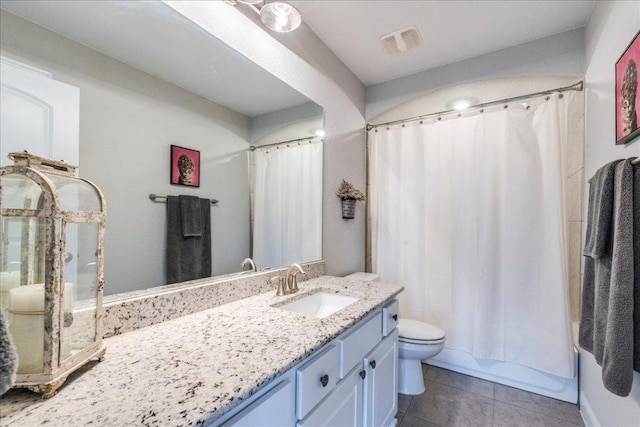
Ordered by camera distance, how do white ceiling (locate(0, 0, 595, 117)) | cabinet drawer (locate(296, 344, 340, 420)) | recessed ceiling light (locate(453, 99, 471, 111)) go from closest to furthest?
cabinet drawer (locate(296, 344, 340, 420)) → white ceiling (locate(0, 0, 595, 117)) → recessed ceiling light (locate(453, 99, 471, 111))

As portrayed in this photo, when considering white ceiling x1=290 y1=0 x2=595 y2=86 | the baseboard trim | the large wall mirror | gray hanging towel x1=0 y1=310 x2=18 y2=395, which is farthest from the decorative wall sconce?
gray hanging towel x1=0 y1=310 x2=18 y2=395

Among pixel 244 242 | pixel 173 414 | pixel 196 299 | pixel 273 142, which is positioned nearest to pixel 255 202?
pixel 244 242

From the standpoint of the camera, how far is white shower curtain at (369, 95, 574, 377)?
189 centimetres

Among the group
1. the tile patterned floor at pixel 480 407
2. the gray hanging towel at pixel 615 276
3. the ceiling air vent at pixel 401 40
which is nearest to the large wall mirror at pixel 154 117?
the ceiling air vent at pixel 401 40

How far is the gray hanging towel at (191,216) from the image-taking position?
117cm

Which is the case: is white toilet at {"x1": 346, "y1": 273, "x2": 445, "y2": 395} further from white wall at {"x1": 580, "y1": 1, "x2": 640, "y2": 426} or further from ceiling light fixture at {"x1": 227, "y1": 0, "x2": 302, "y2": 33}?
ceiling light fixture at {"x1": 227, "y1": 0, "x2": 302, "y2": 33}

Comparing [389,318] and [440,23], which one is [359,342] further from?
[440,23]

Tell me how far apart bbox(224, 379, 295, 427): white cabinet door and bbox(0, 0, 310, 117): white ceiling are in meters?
1.19

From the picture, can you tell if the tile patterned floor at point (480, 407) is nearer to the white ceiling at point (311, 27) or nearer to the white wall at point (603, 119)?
the white wall at point (603, 119)

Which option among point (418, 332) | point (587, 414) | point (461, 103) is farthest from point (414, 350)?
point (461, 103)

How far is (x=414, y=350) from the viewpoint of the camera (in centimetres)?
189

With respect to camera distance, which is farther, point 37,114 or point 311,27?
point 311,27

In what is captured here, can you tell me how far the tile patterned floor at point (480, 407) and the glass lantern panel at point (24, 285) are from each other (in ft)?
5.95

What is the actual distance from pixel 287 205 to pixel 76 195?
3.63 feet
